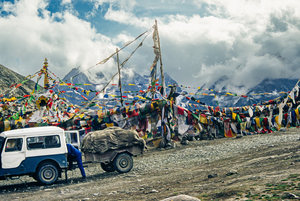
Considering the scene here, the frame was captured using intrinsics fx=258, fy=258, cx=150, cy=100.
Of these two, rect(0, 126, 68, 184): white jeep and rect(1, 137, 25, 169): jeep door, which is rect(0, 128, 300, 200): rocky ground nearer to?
rect(0, 126, 68, 184): white jeep

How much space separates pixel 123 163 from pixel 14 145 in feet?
15.5

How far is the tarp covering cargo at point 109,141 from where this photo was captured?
38.9ft

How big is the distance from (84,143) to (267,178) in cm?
821

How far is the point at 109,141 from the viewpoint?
39.4 ft

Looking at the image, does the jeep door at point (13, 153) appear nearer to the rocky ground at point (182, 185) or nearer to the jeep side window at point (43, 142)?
the jeep side window at point (43, 142)

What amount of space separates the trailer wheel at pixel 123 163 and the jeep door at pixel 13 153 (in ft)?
13.0

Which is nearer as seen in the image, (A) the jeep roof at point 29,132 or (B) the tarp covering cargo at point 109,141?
(A) the jeep roof at point 29,132

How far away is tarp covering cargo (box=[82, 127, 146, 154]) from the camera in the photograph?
467 inches

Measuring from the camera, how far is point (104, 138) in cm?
1208

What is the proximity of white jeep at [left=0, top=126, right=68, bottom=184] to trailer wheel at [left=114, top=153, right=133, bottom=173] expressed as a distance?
235cm

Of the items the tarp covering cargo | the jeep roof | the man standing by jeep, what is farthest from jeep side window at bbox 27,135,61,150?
the tarp covering cargo

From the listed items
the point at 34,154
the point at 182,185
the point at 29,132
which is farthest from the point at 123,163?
the point at 182,185

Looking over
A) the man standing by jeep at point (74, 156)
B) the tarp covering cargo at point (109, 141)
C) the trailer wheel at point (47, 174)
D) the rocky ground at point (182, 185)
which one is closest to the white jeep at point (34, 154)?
the trailer wheel at point (47, 174)

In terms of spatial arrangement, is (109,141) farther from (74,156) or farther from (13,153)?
(13,153)
